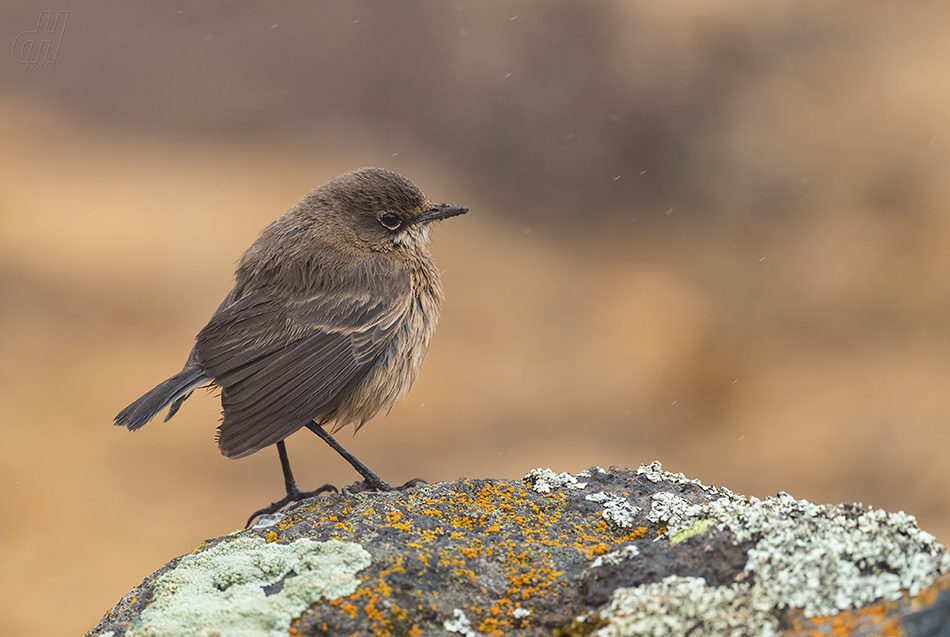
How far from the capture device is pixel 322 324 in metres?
4.97

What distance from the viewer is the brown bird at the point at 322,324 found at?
4582 millimetres

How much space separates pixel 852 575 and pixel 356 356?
3139 millimetres

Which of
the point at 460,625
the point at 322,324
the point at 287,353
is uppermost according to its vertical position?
the point at 322,324

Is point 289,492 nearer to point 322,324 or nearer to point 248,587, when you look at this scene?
point 322,324

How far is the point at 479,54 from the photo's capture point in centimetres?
1407

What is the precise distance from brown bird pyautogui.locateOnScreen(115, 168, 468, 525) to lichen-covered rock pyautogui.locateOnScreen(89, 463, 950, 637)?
0.99m

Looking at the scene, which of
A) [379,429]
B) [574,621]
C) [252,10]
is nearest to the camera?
[574,621]

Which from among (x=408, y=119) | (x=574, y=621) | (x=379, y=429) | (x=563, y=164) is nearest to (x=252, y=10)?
(x=408, y=119)

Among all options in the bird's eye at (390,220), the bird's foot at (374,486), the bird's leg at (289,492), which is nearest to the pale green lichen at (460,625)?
the bird's foot at (374,486)

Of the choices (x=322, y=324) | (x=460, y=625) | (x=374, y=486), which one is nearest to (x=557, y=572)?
(x=460, y=625)

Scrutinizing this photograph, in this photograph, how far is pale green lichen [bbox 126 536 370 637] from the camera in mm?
2812

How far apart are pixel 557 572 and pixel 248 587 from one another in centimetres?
112

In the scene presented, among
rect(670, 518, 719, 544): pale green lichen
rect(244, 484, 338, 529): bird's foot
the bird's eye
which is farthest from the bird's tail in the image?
rect(670, 518, 719, 544): pale green lichen

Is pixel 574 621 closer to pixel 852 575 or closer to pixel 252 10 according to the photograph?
pixel 852 575
